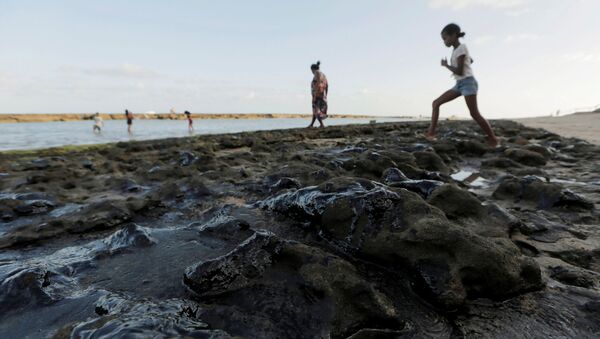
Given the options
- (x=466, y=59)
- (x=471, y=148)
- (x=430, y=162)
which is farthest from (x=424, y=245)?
(x=466, y=59)

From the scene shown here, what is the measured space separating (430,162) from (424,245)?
315cm

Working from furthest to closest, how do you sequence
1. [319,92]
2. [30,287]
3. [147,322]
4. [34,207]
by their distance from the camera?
[319,92], [34,207], [30,287], [147,322]

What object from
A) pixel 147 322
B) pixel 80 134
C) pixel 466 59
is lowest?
pixel 80 134

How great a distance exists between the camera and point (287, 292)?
1483 mm

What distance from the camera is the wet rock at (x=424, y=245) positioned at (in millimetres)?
1511

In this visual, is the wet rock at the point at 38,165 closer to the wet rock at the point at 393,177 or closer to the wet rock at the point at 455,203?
the wet rock at the point at 393,177

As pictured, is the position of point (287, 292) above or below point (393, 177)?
below

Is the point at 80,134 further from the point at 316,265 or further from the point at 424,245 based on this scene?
the point at 424,245

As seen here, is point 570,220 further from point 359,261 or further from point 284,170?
point 284,170

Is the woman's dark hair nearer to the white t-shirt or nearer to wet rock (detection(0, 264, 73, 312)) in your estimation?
the white t-shirt

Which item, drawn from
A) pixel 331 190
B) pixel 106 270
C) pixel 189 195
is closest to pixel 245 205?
pixel 189 195

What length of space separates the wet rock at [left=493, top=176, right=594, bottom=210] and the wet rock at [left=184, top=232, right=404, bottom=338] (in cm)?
219

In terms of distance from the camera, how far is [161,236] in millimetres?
2328

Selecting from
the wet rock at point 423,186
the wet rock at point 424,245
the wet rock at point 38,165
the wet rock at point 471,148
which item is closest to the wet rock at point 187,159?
the wet rock at point 38,165
